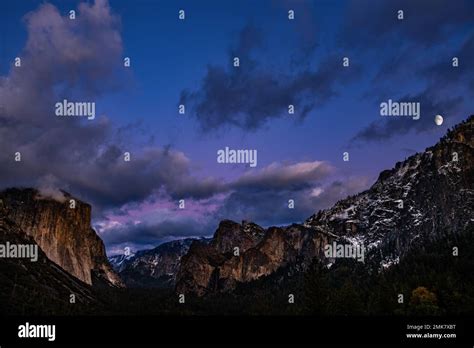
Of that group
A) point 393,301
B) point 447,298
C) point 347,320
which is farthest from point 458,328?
point 447,298

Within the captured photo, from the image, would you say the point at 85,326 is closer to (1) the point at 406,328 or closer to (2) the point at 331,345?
(2) the point at 331,345

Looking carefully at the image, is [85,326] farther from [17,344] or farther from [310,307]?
[310,307]

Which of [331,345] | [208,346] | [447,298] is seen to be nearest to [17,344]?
[208,346]

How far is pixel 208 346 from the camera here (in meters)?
25.2

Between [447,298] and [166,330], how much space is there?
417 feet

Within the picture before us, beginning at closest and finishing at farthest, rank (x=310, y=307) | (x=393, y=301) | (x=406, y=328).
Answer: (x=406, y=328)
(x=310, y=307)
(x=393, y=301)

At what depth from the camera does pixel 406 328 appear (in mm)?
27016

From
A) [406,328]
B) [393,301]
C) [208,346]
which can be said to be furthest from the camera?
[393,301]

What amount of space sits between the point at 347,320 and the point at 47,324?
16195 millimetres

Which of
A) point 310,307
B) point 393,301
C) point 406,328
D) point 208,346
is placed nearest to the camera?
point 208,346

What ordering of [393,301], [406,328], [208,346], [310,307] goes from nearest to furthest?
[208,346], [406,328], [310,307], [393,301]

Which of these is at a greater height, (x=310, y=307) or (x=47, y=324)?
(x=47, y=324)

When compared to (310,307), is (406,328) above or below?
above

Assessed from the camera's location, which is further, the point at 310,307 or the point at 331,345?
the point at 310,307
